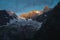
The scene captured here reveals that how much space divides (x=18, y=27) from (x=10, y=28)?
2.83 feet

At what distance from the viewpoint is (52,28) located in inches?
531

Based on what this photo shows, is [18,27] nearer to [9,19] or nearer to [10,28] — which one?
[10,28]

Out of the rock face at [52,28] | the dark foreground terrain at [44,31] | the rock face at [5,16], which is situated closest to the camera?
the rock face at [52,28]

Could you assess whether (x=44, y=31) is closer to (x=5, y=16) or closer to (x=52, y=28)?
(x=52, y=28)

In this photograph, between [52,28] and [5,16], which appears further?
[5,16]

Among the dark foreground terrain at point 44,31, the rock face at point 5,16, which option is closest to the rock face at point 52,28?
the dark foreground terrain at point 44,31

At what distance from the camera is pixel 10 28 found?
16656 millimetres

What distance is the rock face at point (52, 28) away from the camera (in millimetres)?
13188

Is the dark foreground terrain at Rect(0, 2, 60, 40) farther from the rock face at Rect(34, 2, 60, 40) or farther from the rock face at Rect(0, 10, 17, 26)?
the rock face at Rect(0, 10, 17, 26)

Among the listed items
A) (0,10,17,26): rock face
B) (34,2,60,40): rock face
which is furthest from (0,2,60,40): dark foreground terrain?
(0,10,17,26): rock face

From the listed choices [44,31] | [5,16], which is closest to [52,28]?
[44,31]

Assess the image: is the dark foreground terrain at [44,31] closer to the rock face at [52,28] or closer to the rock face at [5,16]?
the rock face at [52,28]

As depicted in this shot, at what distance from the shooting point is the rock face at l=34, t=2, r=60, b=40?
13188 millimetres

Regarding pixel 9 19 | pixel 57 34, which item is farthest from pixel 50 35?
pixel 9 19
